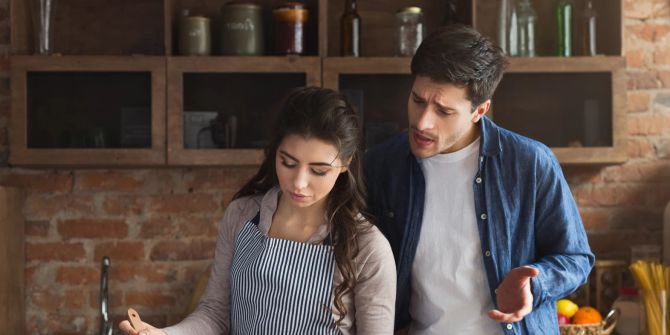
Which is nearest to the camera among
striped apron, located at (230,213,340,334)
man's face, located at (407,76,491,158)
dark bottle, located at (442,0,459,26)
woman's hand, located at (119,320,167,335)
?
woman's hand, located at (119,320,167,335)

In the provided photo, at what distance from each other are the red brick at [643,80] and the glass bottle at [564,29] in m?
→ 0.33

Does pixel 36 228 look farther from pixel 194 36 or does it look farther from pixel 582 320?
pixel 582 320

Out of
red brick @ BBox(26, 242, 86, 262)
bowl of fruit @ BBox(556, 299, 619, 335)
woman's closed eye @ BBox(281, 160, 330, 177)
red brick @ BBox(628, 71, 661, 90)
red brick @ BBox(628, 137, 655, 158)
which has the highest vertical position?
red brick @ BBox(628, 71, 661, 90)

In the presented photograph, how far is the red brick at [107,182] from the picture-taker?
10.4 feet

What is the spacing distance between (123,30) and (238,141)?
0.61m

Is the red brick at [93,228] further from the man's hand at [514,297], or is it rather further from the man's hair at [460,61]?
the man's hand at [514,297]

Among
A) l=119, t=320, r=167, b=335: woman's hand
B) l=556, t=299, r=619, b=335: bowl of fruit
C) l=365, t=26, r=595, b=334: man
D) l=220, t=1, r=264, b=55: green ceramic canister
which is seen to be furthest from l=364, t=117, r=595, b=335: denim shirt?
l=220, t=1, r=264, b=55: green ceramic canister

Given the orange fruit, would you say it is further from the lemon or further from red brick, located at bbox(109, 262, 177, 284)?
red brick, located at bbox(109, 262, 177, 284)

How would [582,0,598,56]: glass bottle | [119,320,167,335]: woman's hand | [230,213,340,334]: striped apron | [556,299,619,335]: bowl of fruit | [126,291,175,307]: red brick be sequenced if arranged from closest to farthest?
[119,320,167,335]: woman's hand
[230,213,340,334]: striped apron
[556,299,619,335]: bowl of fruit
[582,0,598,56]: glass bottle
[126,291,175,307]: red brick

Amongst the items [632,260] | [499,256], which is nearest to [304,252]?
[499,256]

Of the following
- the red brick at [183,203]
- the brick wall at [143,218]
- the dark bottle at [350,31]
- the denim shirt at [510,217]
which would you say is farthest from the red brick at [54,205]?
the denim shirt at [510,217]

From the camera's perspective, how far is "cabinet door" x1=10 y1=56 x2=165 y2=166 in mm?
2867

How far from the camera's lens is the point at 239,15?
2.92 m

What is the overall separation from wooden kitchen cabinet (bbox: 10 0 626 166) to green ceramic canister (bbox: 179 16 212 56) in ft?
0.13
